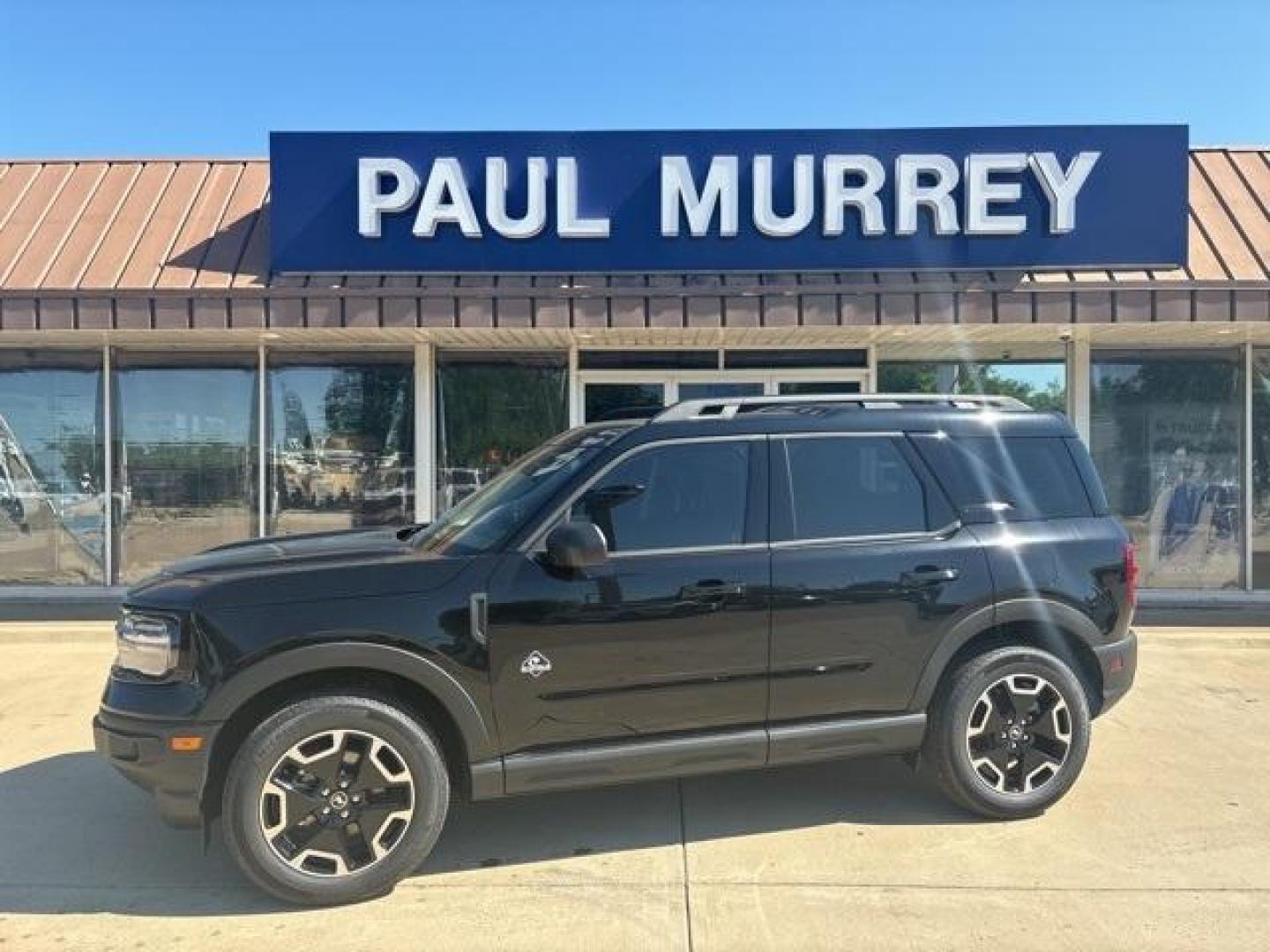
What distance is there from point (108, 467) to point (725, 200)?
6.53m

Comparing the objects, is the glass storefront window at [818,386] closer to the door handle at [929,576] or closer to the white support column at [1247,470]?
the white support column at [1247,470]

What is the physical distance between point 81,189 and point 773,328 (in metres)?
6.74

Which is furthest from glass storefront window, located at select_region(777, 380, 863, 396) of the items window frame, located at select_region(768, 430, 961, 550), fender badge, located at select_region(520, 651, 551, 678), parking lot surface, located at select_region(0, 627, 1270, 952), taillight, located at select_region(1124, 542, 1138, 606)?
fender badge, located at select_region(520, 651, 551, 678)

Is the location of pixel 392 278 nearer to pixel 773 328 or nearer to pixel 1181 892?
pixel 773 328

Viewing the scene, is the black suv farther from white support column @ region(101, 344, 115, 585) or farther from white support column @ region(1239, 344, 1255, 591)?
white support column @ region(1239, 344, 1255, 591)

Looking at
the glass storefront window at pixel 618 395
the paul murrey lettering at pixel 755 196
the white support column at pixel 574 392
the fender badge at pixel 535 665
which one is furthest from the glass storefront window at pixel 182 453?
the fender badge at pixel 535 665

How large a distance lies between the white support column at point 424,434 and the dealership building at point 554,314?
3 centimetres

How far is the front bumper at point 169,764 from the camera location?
3785 millimetres

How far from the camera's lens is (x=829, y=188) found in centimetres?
843

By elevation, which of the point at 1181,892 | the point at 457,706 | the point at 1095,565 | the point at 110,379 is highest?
the point at 110,379

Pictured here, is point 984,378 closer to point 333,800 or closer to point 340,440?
point 340,440

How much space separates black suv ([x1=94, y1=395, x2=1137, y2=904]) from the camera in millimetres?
3879

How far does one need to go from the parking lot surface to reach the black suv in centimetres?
29

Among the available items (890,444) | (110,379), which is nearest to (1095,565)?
(890,444)
